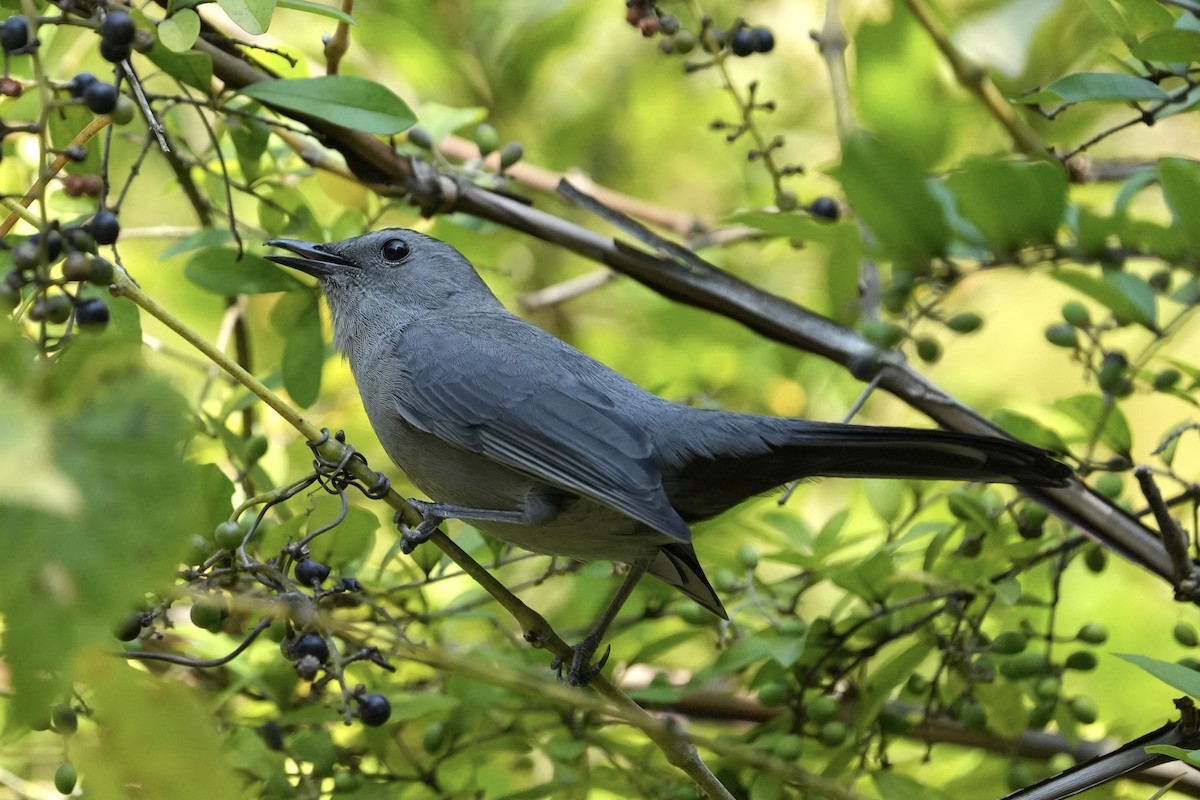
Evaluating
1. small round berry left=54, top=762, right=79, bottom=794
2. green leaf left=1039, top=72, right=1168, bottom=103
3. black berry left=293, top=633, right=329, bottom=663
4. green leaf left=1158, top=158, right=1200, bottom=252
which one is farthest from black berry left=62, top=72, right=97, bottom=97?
green leaf left=1158, top=158, right=1200, bottom=252

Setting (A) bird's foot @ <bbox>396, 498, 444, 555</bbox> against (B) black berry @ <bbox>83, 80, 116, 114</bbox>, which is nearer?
(B) black berry @ <bbox>83, 80, 116, 114</bbox>

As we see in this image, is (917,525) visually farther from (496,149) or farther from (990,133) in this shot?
(990,133)

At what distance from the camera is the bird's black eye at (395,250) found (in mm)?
3922

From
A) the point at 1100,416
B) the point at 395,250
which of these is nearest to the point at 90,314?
the point at 395,250

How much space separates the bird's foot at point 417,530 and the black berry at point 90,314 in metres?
0.94

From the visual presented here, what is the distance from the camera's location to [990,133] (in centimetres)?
476

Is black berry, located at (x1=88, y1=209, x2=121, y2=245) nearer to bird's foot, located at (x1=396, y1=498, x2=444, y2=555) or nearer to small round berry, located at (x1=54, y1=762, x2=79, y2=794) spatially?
bird's foot, located at (x1=396, y1=498, x2=444, y2=555)

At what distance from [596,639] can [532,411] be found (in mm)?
625

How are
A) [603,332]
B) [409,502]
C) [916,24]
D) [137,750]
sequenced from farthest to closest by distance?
[603,332] → [916,24] → [409,502] → [137,750]

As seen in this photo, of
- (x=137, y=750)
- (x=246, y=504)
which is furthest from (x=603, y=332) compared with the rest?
(x=137, y=750)

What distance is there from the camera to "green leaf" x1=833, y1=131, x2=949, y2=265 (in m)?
2.66

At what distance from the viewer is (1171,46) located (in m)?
2.49

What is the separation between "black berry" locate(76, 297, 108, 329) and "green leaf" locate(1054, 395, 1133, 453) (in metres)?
2.25

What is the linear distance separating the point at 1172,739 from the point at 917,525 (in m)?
0.95
